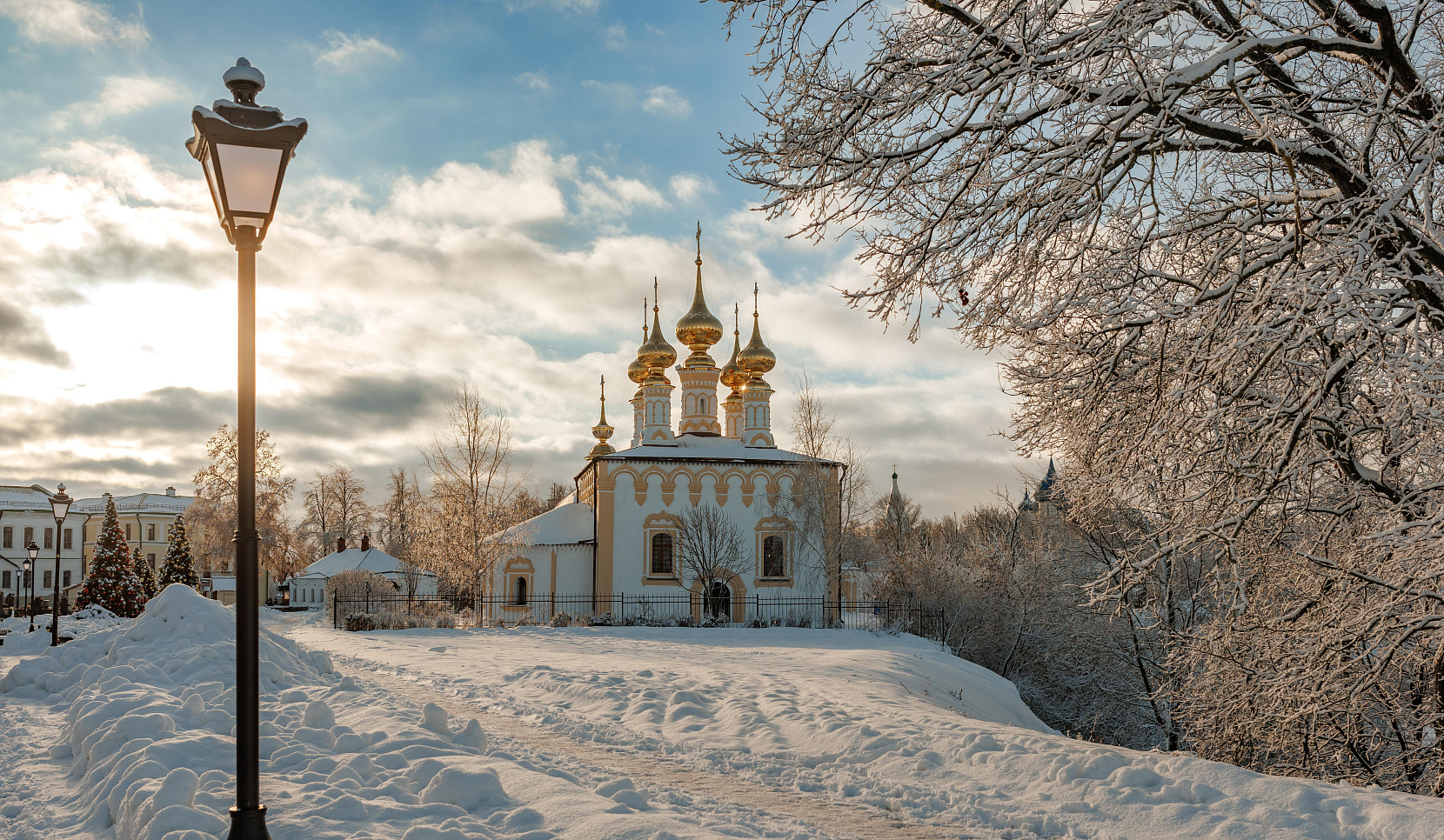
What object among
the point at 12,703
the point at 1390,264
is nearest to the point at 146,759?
the point at 12,703

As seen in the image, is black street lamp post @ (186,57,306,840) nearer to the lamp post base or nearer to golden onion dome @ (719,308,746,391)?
the lamp post base

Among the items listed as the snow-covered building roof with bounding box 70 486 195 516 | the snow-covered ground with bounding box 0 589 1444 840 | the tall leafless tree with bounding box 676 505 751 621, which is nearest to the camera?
the snow-covered ground with bounding box 0 589 1444 840

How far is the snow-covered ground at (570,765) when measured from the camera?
17.0ft

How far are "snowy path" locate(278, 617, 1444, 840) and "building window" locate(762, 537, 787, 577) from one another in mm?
21443

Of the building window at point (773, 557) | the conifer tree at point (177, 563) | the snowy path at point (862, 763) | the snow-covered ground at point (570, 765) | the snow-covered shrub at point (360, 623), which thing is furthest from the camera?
the building window at point (773, 557)

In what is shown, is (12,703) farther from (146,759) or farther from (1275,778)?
(1275,778)

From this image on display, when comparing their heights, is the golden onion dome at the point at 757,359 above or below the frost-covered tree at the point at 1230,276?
above

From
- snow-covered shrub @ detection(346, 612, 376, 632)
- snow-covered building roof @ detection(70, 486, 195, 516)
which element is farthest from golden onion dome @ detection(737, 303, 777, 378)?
snow-covered building roof @ detection(70, 486, 195, 516)

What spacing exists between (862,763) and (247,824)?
4.48 metres

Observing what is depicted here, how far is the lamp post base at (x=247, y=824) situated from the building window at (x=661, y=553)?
3095 centimetres

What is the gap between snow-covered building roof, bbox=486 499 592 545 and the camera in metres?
34.5

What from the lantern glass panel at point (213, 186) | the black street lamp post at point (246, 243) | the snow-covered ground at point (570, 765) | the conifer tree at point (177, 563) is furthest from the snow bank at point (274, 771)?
the conifer tree at point (177, 563)

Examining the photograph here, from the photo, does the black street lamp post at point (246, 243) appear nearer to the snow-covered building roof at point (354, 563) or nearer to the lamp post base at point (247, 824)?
the lamp post base at point (247, 824)

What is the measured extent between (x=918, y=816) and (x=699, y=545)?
2750 cm
